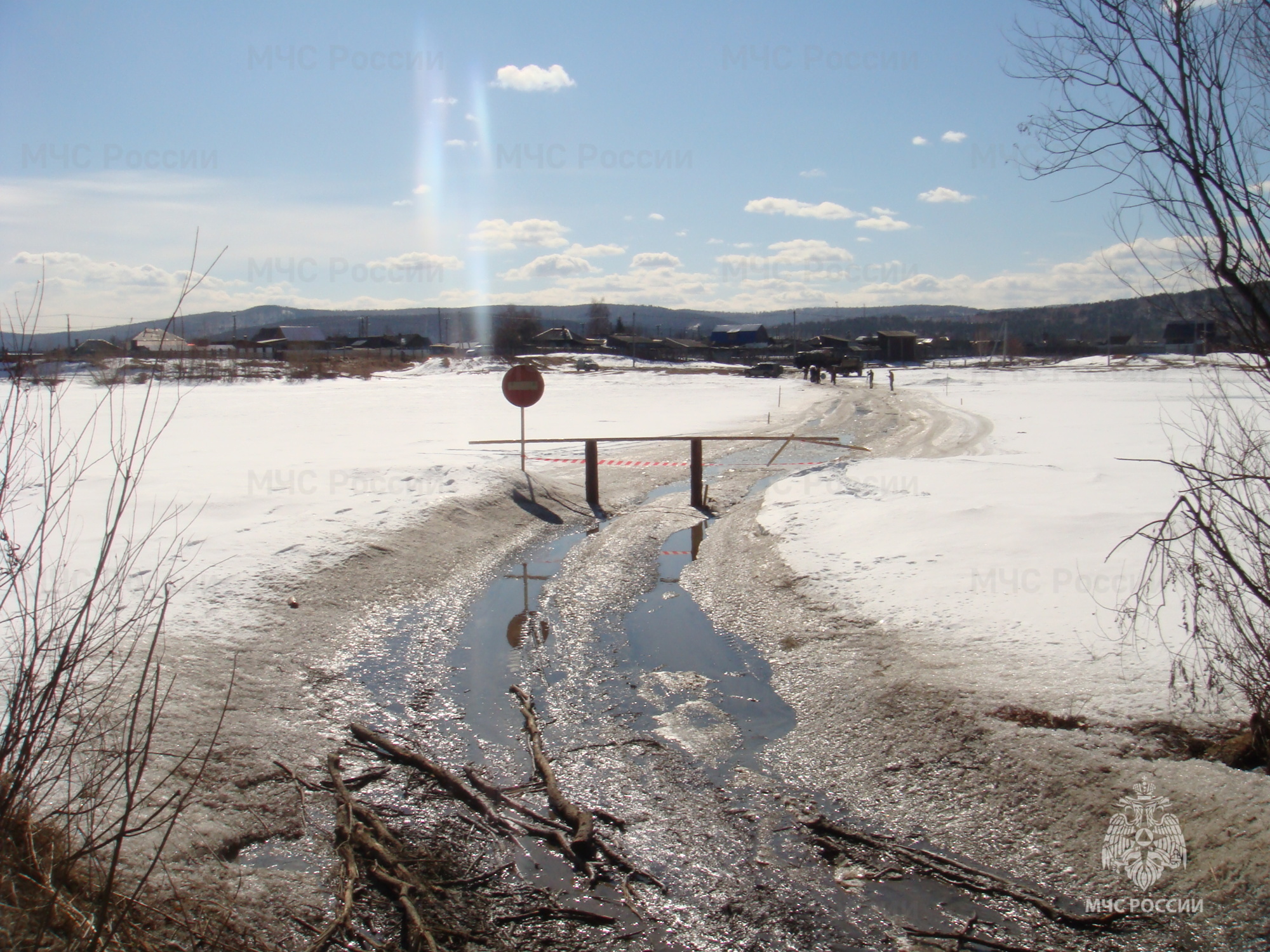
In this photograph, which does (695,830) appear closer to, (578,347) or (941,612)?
(941,612)

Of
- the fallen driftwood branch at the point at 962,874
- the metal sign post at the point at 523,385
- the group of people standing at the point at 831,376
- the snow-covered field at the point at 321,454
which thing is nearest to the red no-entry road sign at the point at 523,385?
the metal sign post at the point at 523,385

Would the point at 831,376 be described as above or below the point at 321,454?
above

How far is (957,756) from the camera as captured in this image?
16.3 feet

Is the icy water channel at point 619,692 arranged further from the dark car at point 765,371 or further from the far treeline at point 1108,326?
the dark car at point 765,371

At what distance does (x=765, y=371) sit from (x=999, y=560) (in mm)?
64736

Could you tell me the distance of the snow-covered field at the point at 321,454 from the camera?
28.7 ft

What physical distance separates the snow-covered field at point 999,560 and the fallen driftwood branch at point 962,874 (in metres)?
1.65

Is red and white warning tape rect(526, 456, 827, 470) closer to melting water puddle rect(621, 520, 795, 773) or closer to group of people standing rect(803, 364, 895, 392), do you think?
melting water puddle rect(621, 520, 795, 773)

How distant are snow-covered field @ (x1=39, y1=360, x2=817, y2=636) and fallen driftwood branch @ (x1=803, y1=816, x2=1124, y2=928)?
201 inches

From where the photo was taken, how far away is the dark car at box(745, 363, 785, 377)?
234 ft

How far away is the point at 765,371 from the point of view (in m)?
71.8

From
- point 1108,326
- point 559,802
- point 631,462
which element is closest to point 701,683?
point 559,802

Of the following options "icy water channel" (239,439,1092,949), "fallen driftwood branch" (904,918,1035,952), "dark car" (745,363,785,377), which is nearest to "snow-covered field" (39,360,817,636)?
"icy water channel" (239,439,1092,949)

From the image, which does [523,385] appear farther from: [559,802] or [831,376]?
[831,376]
